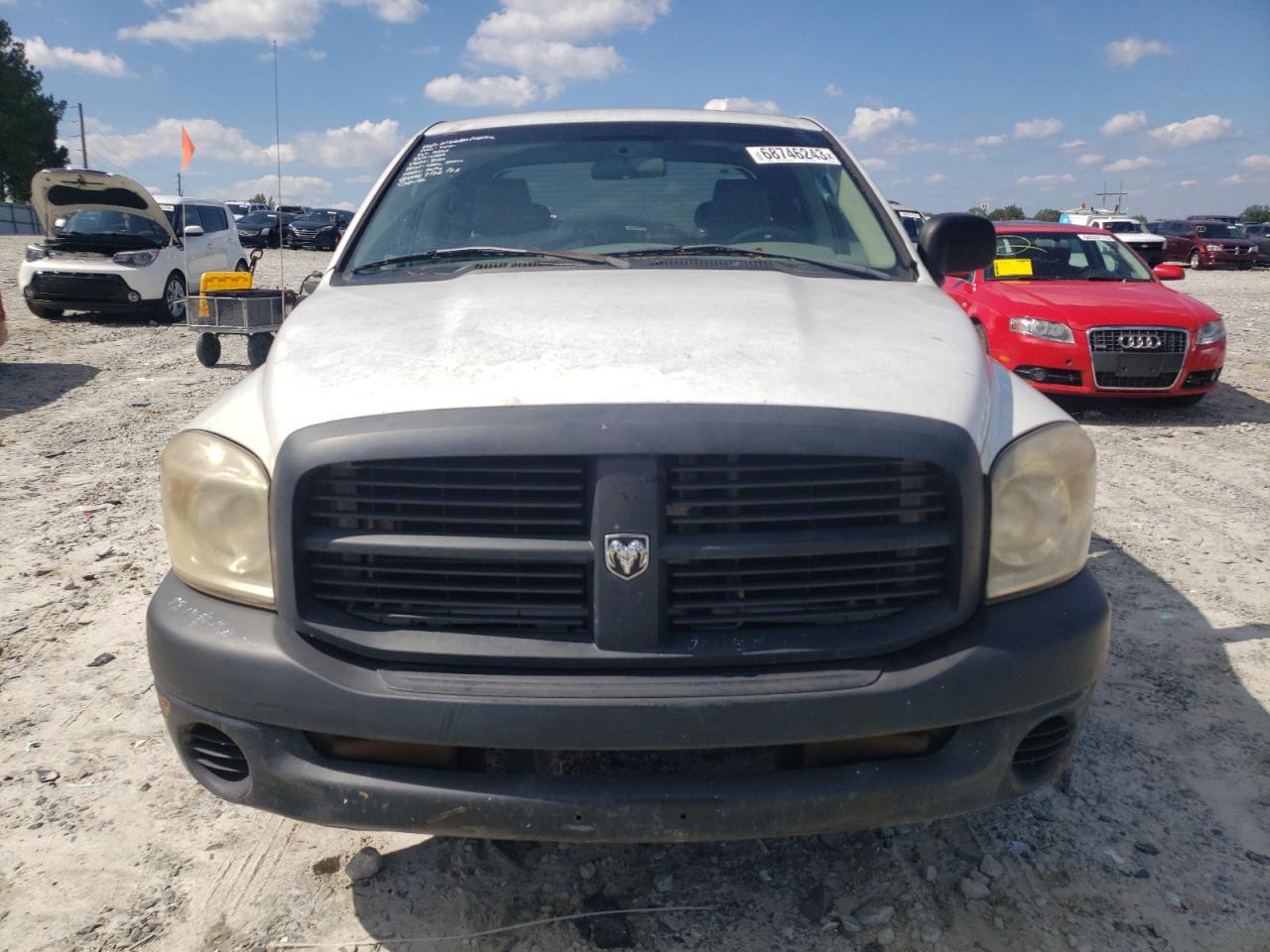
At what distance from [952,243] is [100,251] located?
45.6 ft

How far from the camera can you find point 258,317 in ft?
31.1

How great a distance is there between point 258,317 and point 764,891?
8421mm

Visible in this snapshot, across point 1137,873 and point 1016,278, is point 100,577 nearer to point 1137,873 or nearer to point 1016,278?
point 1137,873

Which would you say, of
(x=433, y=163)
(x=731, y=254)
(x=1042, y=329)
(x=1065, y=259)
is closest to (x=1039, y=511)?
(x=731, y=254)

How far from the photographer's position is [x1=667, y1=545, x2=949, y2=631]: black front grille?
6.44 feet

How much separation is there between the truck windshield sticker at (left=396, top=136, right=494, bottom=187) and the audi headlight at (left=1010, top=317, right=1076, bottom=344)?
20.4 ft

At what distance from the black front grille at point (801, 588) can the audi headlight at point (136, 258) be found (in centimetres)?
1417

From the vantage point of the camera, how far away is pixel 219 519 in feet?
6.83

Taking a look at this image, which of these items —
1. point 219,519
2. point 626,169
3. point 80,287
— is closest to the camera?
point 219,519

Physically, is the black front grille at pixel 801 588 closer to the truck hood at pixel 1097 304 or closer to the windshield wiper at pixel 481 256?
the windshield wiper at pixel 481 256

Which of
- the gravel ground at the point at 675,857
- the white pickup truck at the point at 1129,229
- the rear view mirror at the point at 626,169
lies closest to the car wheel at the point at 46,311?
the gravel ground at the point at 675,857

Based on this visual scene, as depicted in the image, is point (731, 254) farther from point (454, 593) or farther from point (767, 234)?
point (454, 593)

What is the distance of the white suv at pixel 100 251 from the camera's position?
13633 millimetres

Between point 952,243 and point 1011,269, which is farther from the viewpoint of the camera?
point 1011,269
